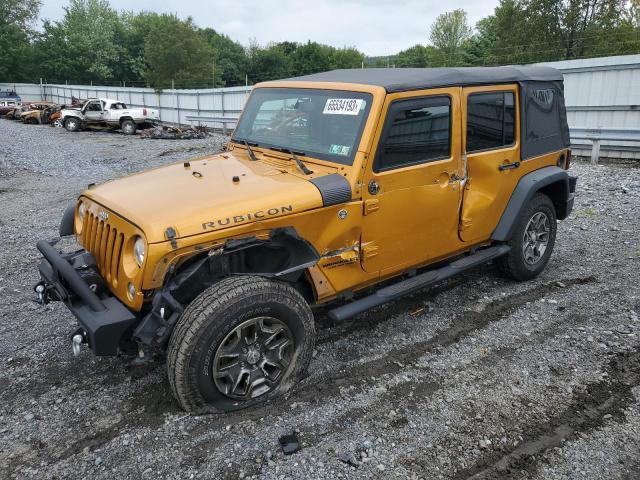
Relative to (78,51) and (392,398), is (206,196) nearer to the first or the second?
(392,398)

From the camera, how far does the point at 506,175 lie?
4.68m

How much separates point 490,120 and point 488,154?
12.1 inches

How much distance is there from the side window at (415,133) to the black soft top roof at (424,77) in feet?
0.41

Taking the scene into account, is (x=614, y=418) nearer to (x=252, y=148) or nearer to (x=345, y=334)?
(x=345, y=334)

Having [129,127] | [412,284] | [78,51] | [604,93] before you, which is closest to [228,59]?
[78,51]

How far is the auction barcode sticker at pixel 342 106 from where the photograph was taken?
371 centimetres

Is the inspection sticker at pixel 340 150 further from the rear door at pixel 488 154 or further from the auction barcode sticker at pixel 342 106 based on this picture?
the rear door at pixel 488 154

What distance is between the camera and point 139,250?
3.04 meters

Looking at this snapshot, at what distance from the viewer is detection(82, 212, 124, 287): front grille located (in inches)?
127

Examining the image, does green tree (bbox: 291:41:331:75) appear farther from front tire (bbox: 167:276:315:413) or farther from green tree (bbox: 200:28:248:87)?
front tire (bbox: 167:276:315:413)

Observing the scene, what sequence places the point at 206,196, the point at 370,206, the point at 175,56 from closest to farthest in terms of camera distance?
the point at 206,196 → the point at 370,206 → the point at 175,56

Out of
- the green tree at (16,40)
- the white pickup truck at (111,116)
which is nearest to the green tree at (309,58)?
the green tree at (16,40)

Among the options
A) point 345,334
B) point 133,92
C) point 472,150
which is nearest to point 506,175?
point 472,150

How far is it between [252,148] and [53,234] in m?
4.47
